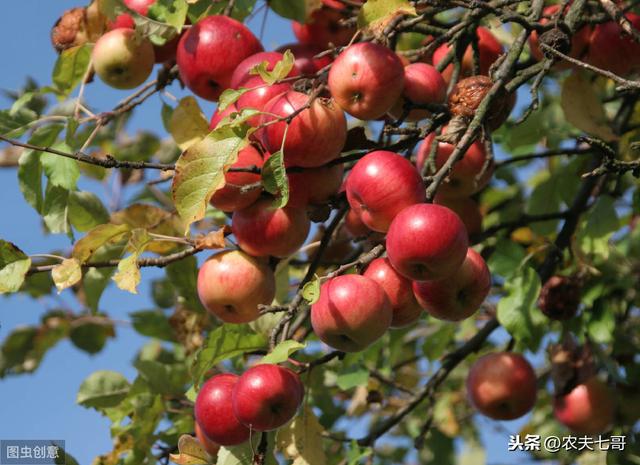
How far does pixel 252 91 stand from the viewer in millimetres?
1914

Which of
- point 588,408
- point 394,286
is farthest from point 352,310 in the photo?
point 588,408

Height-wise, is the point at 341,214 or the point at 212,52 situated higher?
the point at 212,52

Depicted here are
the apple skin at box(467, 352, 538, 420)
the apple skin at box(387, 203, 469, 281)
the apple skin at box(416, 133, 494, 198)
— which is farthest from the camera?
the apple skin at box(467, 352, 538, 420)

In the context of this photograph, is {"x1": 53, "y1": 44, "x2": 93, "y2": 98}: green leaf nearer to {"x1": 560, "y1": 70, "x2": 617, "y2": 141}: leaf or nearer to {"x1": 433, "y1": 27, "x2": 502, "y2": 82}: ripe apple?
{"x1": 433, "y1": 27, "x2": 502, "y2": 82}: ripe apple

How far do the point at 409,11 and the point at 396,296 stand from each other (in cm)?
59

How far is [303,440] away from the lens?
6.95 feet

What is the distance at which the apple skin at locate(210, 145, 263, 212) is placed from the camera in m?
1.83


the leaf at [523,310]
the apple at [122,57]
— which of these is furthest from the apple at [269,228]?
the leaf at [523,310]

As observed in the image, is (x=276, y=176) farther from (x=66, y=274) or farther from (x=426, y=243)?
(x=66, y=274)

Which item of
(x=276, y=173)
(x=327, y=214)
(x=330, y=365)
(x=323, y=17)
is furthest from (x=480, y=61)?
(x=330, y=365)

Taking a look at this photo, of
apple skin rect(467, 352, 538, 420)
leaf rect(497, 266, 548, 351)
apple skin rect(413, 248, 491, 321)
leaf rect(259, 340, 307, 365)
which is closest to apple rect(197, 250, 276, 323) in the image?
leaf rect(259, 340, 307, 365)

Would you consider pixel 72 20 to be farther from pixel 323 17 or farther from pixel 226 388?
pixel 226 388

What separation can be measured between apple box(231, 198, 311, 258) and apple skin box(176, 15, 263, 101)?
44cm

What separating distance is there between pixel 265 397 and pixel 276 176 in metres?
0.43
